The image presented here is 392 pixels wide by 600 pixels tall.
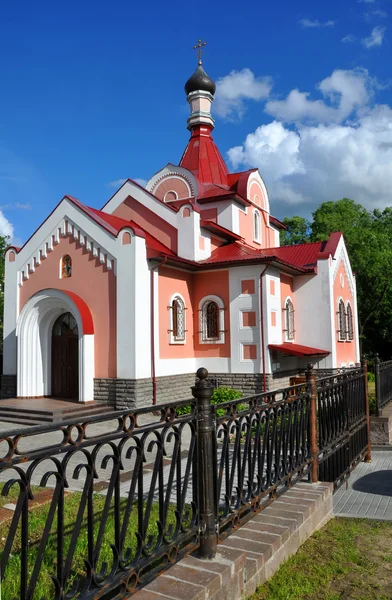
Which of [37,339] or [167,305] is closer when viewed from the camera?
[167,305]

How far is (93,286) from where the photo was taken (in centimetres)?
1320

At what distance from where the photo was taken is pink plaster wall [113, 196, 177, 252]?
15.2 meters

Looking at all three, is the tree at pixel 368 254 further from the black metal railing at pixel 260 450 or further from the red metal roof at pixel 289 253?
the black metal railing at pixel 260 450

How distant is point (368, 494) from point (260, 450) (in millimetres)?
2621

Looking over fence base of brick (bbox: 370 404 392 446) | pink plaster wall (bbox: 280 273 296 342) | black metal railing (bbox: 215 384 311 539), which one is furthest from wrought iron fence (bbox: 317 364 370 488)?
pink plaster wall (bbox: 280 273 296 342)

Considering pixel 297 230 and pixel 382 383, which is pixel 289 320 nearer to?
pixel 382 383

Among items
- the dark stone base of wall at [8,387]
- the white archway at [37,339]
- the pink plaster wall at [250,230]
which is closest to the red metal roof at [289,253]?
the pink plaster wall at [250,230]

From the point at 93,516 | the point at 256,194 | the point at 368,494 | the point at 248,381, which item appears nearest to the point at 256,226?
the point at 256,194

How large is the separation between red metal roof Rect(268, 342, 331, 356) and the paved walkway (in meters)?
6.28

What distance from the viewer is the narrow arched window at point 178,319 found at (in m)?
14.0

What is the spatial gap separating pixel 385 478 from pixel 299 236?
26.6m

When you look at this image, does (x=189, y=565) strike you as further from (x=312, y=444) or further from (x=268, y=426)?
(x=312, y=444)

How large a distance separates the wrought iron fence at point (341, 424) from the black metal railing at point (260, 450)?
A: 457 mm

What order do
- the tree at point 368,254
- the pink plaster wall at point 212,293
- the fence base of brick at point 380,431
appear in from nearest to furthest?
1. the fence base of brick at point 380,431
2. the pink plaster wall at point 212,293
3. the tree at point 368,254
